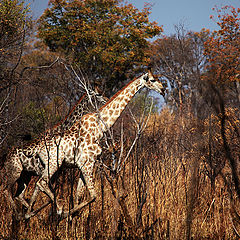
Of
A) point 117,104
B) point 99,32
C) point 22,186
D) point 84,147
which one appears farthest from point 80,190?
point 99,32

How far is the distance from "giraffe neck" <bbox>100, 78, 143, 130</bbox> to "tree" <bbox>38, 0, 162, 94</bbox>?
11.7 meters

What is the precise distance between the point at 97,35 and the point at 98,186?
12306mm

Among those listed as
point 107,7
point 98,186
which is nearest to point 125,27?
point 107,7

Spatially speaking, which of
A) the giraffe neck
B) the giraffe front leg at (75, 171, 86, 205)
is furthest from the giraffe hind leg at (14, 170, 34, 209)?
the giraffe neck

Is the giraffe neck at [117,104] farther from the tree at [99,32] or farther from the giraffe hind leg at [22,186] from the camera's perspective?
the tree at [99,32]

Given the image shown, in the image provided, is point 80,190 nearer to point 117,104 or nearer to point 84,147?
point 84,147

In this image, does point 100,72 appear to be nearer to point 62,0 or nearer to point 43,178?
point 62,0

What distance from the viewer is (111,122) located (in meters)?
3.82

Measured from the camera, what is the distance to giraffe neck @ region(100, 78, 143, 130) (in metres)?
3.83

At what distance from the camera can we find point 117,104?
3986mm

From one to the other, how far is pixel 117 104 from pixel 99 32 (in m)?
12.6

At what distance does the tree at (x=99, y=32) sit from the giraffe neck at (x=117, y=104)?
38.4 ft

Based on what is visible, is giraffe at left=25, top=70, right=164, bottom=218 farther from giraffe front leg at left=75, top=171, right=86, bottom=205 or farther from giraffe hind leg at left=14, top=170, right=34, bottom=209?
giraffe hind leg at left=14, top=170, right=34, bottom=209

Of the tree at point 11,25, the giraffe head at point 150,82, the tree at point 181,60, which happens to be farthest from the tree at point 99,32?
the giraffe head at point 150,82
